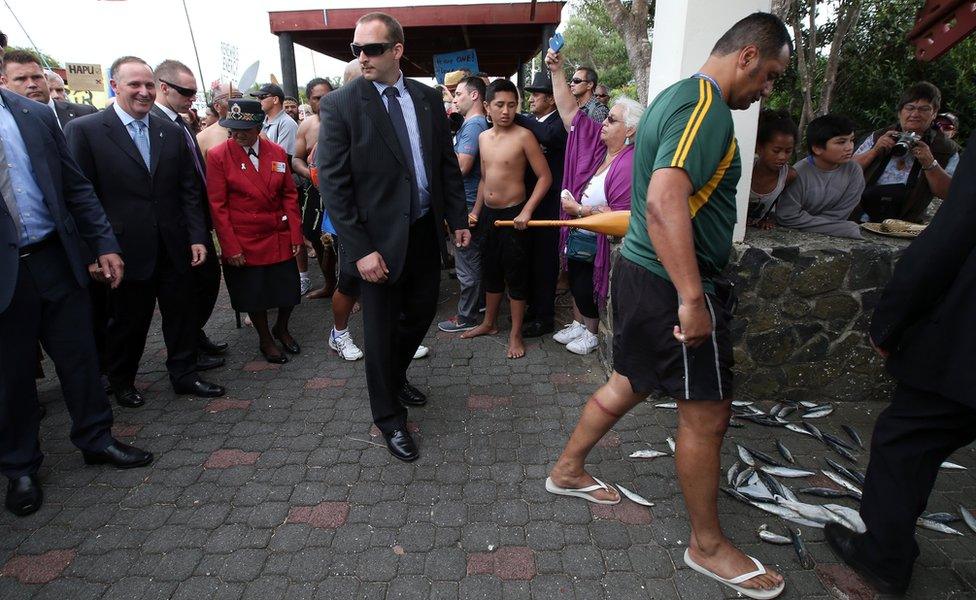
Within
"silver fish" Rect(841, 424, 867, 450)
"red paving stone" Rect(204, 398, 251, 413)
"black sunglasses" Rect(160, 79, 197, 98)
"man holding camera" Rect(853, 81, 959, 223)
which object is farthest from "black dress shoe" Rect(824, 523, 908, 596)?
"black sunglasses" Rect(160, 79, 197, 98)

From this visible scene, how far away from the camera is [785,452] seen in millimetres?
3006

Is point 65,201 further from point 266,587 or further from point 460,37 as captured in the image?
point 460,37

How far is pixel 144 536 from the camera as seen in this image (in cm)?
245

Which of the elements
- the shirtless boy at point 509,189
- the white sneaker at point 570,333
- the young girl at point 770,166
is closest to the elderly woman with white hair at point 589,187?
the white sneaker at point 570,333

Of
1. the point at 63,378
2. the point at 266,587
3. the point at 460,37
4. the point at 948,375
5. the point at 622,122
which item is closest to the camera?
the point at 948,375

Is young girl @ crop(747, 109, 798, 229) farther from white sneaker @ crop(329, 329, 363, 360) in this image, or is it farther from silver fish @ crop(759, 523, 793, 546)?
white sneaker @ crop(329, 329, 363, 360)

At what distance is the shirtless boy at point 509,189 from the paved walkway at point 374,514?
104 cm

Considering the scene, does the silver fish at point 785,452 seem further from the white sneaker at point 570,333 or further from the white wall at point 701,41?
the white sneaker at point 570,333

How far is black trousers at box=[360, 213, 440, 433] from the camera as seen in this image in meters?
2.96

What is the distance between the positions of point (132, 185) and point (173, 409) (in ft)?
4.83

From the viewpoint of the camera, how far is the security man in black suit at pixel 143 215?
3.34 m

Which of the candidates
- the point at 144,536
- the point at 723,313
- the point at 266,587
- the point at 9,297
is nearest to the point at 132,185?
the point at 9,297

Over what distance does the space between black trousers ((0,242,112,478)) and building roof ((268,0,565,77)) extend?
17.5 feet

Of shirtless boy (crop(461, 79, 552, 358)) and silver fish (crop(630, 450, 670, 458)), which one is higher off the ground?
shirtless boy (crop(461, 79, 552, 358))
